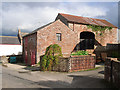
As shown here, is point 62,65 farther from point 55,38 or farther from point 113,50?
point 113,50

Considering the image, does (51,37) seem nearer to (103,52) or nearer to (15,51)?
(103,52)

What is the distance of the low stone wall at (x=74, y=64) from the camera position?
33.8ft

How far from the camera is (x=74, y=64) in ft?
34.3

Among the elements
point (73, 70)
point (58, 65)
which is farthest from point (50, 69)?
point (73, 70)

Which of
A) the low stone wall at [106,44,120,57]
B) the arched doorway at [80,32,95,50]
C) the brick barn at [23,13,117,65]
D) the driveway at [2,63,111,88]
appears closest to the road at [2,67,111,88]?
the driveway at [2,63,111,88]

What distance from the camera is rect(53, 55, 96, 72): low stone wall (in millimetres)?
10305

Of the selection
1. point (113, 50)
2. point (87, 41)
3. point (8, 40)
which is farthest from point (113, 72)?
point (8, 40)

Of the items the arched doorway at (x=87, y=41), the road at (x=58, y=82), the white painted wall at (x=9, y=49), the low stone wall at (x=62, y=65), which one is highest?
the arched doorway at (x=87, y=41)

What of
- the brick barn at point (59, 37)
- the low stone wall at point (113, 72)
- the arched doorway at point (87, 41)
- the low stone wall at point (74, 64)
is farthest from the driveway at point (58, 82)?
the arched doorway at point (87, 41)

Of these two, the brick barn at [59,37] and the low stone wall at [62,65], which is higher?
the brick barn at [59,37]

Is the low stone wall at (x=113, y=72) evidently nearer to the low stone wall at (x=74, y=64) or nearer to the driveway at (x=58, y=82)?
the driveway at (x=58, y=82)

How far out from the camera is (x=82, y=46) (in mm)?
22016

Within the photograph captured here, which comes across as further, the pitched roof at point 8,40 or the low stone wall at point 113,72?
the pitched roof at point 8,40

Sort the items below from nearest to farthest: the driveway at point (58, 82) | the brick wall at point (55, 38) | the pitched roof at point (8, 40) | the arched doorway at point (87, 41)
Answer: the driveway at point (58, 82), the brick wall at point (55, 38), the arched doorway at point (87, 41), the pitched roof at point (8, 40)
